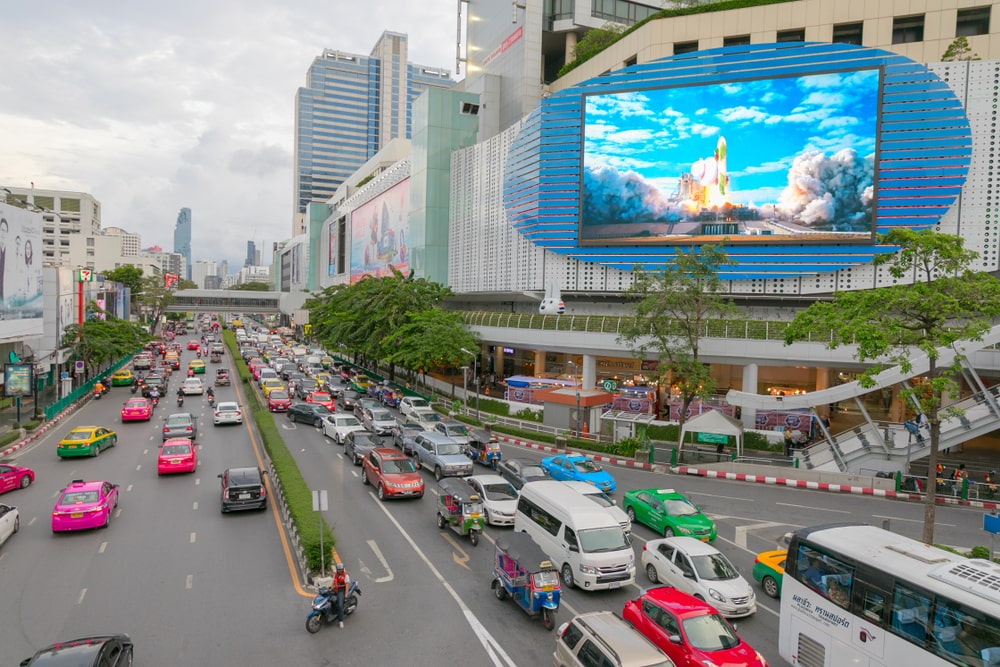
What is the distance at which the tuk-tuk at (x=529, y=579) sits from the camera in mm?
13180

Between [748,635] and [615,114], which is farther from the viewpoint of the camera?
[615,114]

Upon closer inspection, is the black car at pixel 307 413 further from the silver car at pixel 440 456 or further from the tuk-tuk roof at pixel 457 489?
the tuk-tuk roof at pixel 457 489

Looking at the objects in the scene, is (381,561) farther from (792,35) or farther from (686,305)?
(792,35)

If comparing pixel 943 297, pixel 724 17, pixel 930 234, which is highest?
pixel 724 17

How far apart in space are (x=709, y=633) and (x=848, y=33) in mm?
49878

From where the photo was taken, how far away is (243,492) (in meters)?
20.9

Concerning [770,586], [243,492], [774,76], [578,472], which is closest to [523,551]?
[770,586]

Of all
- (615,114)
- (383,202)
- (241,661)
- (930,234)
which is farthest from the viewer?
(383,202)

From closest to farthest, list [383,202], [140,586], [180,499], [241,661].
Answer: [241,661]
[140,586]
[180,499]
[383,202]

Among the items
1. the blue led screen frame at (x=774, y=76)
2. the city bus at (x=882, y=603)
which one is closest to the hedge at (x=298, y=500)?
the city bus at (x=882, y=603)

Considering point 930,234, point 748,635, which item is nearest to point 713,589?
point 748,635

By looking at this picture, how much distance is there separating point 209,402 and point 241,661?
3853 centimetres

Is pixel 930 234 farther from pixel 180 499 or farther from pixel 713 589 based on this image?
pixel 180 499

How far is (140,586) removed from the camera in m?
15.2
